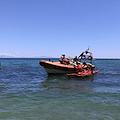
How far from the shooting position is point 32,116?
7020mm

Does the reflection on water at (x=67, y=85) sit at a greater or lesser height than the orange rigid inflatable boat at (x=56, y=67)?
lesser

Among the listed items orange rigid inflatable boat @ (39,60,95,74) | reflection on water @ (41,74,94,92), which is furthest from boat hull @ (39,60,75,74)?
reflection on water @ (41,74,94,92)

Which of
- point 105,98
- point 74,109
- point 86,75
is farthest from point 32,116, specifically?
point 86,75

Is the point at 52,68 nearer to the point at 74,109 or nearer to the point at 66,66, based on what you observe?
the point at 66,66

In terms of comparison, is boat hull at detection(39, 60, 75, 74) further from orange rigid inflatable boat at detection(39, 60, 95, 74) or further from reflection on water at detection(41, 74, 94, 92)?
reflection on water at detection(41, 74, 94, 92)

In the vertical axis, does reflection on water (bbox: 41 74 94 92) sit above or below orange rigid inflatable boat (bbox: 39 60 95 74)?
below

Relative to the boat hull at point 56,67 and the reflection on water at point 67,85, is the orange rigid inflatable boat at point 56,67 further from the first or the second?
the reflection on water at point 67,85

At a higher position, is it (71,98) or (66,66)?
(66,66)

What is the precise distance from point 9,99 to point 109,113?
6.08m

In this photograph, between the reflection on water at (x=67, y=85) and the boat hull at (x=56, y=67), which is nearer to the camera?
the reflection on water at (x=67, y=85)

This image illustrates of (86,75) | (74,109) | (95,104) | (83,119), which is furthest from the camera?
(86,75)

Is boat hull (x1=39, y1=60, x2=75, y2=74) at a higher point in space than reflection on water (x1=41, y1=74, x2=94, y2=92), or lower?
higher

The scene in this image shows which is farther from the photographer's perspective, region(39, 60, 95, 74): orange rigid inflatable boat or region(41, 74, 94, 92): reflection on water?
region(39, 60, 95, 74): orange rigid inflatable boat

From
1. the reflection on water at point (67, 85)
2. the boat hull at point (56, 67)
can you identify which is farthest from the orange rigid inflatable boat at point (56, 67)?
the reflection on water at point (67, 85)
